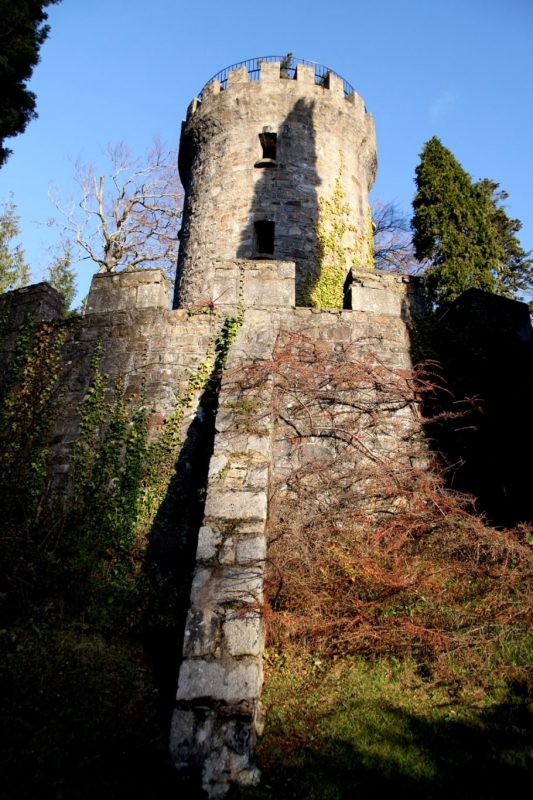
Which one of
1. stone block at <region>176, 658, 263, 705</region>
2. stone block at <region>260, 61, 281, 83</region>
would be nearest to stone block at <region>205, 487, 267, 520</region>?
stone block at <region>176, 658, 263, 705</region>

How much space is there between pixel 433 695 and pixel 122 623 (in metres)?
2.50

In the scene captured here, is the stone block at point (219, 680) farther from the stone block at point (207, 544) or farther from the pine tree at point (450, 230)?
the pine tree at point (450, 230)

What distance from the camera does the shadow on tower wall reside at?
39.6ft

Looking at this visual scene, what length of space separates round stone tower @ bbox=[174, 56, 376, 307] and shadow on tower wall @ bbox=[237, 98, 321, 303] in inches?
0.9

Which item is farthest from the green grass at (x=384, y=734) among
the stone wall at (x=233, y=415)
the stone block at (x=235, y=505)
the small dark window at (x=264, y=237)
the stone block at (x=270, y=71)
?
the stone block at (x=270, y=71)

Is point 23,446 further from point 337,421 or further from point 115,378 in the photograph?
point 337,421

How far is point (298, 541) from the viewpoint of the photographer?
485 cm

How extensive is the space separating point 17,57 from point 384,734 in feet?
29.0

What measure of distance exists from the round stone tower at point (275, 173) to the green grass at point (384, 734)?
8540 millimetres

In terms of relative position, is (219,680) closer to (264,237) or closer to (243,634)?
(243,634)

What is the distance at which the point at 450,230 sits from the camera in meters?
9.86

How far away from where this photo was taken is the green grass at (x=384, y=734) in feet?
9.70

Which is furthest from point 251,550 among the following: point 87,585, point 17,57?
point 17,57

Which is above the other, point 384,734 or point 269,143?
point 269,143
